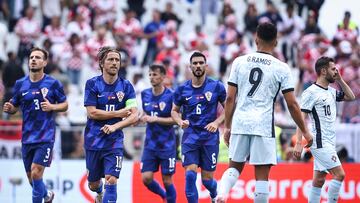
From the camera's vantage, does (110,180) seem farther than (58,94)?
No

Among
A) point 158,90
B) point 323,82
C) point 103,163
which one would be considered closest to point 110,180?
point 103,163

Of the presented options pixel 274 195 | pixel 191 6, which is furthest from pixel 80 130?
pixel 191 6

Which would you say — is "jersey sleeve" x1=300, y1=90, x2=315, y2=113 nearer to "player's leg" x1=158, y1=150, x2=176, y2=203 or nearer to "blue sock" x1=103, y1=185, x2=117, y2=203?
"player's leg" x1=158, y1=150, x2=176, y2=203

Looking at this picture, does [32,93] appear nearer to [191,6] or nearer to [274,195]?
[274,195]

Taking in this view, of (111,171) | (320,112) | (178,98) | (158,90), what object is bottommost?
(111,171)

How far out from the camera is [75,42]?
25.4m

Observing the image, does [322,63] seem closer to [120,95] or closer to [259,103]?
Result: [259,103]

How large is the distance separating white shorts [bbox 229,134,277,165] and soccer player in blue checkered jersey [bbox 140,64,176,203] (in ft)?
13.6

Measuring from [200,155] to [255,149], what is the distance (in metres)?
3.31

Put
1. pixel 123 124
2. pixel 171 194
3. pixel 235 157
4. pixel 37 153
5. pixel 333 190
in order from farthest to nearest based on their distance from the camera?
pixel 171 194 < pixel 37 153 < pixel 333 190 < pixel 123 124 < pixel 235 157

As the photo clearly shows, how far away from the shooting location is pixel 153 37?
26.3m

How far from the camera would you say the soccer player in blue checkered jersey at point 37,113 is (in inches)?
585

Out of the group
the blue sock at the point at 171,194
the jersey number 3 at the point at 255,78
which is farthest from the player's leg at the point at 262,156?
the blue sock at the point at 171,194

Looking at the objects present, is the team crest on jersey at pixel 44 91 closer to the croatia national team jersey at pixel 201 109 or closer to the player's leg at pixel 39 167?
the player's leg at pixel 39 167
